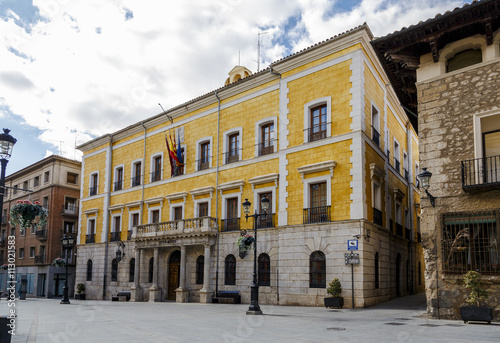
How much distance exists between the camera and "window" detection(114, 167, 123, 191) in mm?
35062

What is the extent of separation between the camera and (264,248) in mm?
23531

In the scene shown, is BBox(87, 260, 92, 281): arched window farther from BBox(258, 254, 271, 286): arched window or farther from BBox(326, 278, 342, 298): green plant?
BBox(326, 278, 342, 298): green plant

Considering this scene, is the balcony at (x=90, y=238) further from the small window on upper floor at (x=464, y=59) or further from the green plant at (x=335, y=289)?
the small window on upper floor at (x=464, y=59)

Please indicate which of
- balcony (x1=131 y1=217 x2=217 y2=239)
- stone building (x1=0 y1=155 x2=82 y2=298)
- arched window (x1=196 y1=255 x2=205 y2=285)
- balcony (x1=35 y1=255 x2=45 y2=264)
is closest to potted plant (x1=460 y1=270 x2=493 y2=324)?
balcony (x1=131 y1=217 x2=217 y2=239)

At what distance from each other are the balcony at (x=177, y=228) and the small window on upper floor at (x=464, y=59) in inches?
593

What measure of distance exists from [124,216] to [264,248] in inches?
560

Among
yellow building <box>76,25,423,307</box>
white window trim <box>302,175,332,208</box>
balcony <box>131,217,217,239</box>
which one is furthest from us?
balcony <box>131,217,217,239</box>

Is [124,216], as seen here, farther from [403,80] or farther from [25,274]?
[403,80]

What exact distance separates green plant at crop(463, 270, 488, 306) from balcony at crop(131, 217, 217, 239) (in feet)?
48.8

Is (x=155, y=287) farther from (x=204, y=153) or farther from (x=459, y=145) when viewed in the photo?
(x=459, y=145)

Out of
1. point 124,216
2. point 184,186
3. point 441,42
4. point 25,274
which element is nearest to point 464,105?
point 441,42

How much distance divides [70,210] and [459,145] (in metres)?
39.7

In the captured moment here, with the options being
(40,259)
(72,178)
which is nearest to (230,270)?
(40,259)

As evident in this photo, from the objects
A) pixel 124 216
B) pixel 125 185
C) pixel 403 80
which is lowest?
pixel 124 216
